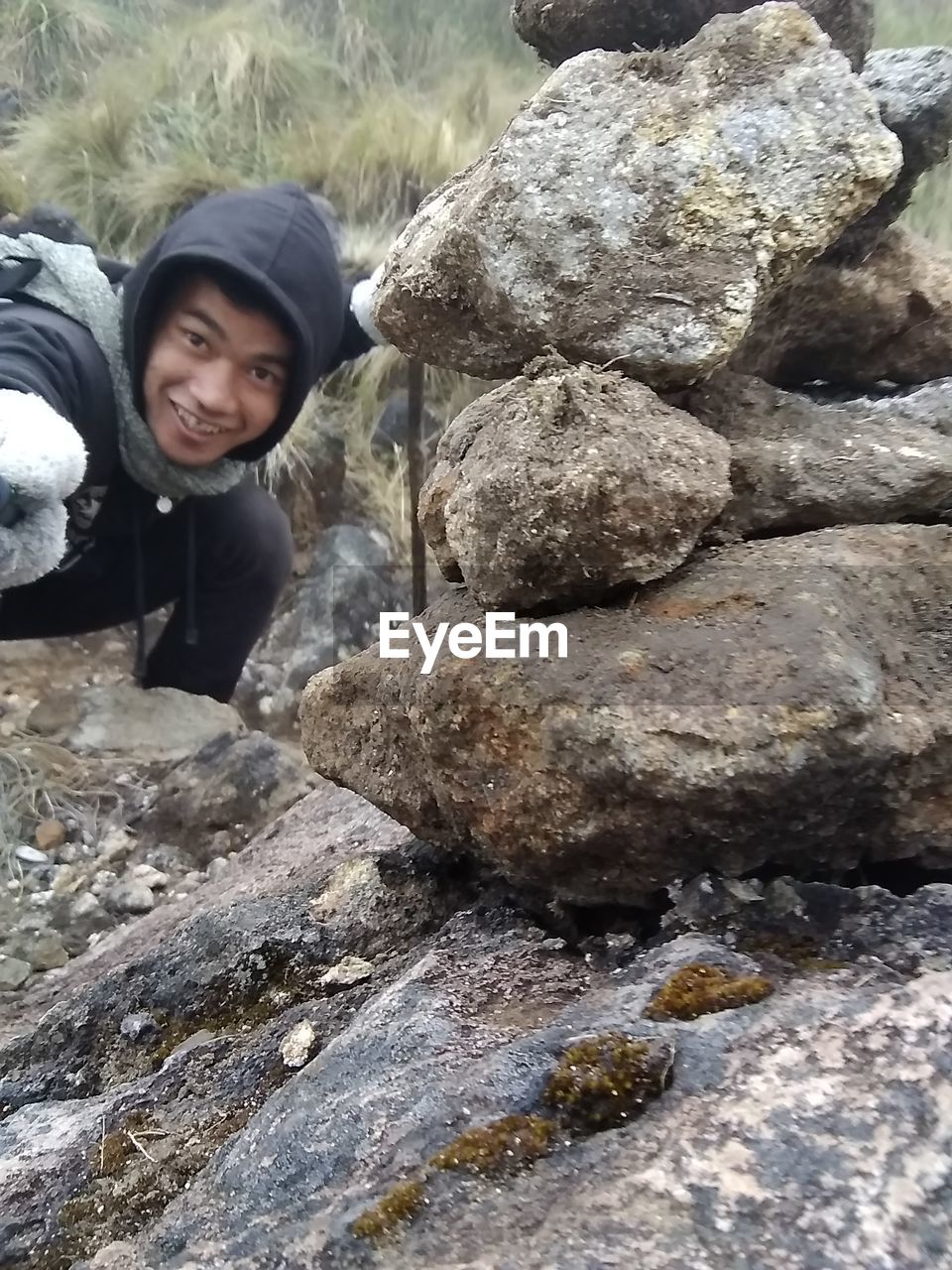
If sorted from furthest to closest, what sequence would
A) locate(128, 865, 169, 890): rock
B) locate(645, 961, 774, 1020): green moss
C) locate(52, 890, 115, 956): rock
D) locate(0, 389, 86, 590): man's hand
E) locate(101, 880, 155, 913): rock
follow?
locate(128, 865, 169, 890): rock < locate(101, 880, 155, 913): rock < locate(52, 890, 115, 956): rock < locate(0, 389, 86, 590): man's hand < locate(645, 961, 774, 1020): green moss

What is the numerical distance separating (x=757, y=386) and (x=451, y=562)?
2.04ft

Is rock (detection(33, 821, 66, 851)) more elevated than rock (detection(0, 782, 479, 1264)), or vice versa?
rock (detection(0, 782, 479, 1264))

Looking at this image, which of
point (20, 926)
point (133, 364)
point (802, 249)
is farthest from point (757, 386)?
point (20, 926)

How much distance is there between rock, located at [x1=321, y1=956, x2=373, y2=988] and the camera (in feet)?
5.41

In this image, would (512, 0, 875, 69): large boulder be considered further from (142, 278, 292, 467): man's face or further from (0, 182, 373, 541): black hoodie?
(142, 278, 292, 467): man's face

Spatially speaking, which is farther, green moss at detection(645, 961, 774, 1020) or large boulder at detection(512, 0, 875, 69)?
large boulder at detection(512, 0, 875, 69)

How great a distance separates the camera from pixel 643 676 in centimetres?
129

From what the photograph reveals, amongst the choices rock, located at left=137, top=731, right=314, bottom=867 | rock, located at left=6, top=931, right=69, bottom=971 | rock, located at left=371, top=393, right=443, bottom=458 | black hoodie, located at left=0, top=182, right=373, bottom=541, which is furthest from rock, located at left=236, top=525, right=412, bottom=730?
rock, located at left=6, top=931, right=69, bottom=971

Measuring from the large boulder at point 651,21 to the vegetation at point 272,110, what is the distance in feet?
12.2

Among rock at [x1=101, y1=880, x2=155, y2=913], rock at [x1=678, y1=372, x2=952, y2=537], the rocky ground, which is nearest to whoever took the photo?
the rocky ground

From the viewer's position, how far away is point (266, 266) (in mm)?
2924

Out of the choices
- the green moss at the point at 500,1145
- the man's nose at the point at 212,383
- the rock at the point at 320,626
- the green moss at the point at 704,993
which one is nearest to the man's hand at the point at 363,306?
the man's nose at the point at 212,383

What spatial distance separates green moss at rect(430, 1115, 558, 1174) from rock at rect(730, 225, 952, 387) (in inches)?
52.2

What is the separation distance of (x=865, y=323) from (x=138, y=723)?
3.66 meters
